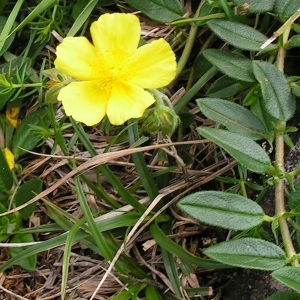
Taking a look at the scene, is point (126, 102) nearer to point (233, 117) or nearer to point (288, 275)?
point (233, 117)

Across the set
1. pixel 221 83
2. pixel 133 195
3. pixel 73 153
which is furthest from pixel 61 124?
pixel 221 83

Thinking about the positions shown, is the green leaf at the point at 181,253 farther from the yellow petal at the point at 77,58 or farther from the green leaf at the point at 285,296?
the yellow petal at the point at 77,58

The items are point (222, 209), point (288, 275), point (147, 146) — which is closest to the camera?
point (288, 275)

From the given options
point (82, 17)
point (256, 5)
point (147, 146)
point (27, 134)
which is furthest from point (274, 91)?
point (27, 134)

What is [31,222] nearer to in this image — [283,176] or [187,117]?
[187,117]

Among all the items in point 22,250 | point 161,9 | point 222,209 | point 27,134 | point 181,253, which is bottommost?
point 22,250

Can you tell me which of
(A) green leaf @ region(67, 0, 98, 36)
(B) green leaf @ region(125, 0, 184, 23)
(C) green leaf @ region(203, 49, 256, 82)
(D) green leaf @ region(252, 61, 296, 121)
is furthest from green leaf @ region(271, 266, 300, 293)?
(A) green leaf @ region(67, 0, 98, 36)

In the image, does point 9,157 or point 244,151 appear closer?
point 244,151
